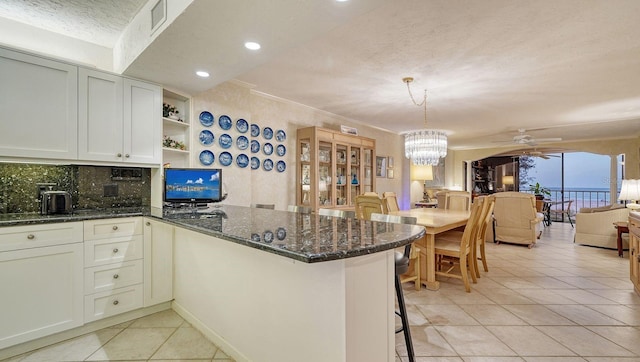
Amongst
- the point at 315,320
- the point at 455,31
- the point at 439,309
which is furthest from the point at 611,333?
the point at 455,31

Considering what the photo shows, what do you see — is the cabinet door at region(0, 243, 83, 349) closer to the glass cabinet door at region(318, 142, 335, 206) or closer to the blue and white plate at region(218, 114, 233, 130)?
the blue and white plate at region(218, 114, 233, 130)

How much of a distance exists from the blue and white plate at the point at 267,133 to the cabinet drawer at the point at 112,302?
2.25 meters

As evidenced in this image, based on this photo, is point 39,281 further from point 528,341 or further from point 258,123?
point 528,341

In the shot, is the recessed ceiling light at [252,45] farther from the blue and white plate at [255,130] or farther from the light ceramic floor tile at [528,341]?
the light ceramic floor tile at [528,341]

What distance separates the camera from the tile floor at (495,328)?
1883 mm

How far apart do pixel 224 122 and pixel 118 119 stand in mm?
1048

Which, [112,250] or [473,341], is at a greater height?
[112,250]

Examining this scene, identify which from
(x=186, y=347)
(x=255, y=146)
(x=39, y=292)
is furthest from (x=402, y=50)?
(x=39, y=292)

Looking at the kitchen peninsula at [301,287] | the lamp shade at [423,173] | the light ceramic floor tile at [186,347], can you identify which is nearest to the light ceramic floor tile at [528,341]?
the kitchen peninsula at [301,287]

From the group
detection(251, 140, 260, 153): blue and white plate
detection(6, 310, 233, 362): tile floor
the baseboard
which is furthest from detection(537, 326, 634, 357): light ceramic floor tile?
detection(251, 140, 260, 153): blue and white plate

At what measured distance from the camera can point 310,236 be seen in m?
1.32

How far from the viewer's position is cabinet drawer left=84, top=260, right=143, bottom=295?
2139 mm

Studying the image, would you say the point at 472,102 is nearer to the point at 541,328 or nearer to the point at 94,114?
the point at 541,328

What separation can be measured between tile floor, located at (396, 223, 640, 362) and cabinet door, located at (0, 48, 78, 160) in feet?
9.57
